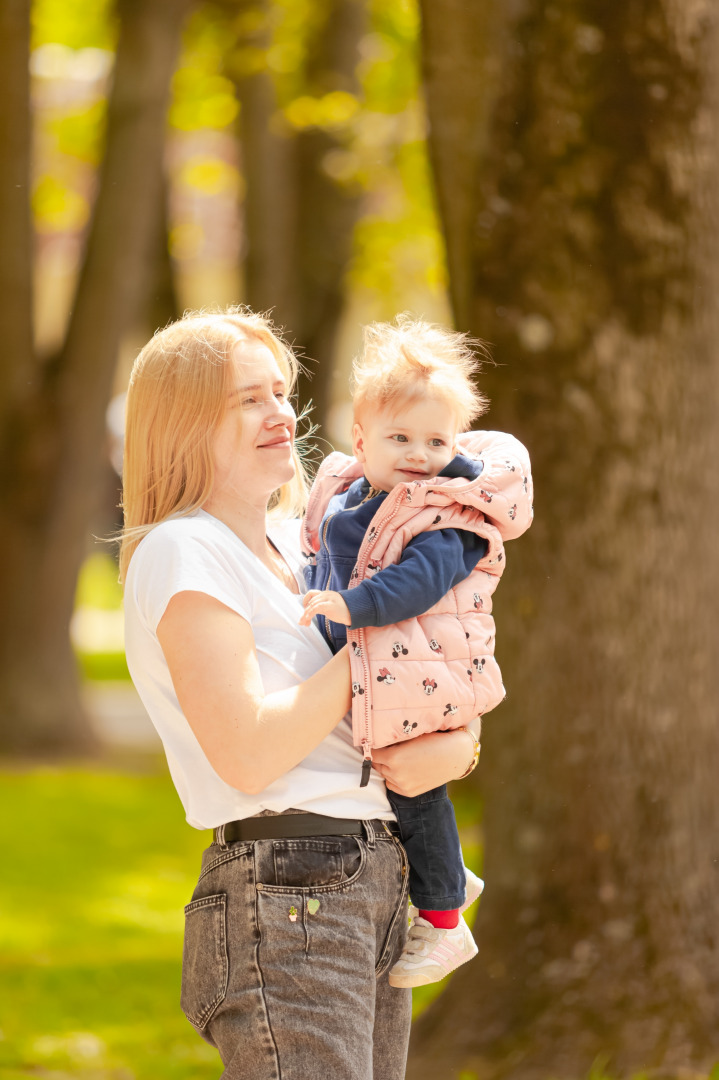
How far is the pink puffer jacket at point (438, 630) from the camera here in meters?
2.17

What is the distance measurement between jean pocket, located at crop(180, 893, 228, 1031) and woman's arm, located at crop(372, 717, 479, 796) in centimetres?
36

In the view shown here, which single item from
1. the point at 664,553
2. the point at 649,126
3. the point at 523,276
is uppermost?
the point at 649,126

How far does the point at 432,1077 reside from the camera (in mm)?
3885

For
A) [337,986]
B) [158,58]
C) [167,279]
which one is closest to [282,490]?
[337,986]

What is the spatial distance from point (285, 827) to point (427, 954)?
16.0 inches

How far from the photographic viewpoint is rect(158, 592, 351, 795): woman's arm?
2.04 meters

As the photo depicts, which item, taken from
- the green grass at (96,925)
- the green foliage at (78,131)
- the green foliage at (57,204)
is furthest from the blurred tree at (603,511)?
the green foliage at (78,131)

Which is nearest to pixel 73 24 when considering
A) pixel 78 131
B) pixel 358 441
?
pixel 78 131

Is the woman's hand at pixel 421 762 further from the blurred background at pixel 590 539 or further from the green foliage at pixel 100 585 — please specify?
the green foliage at pixel 100 585

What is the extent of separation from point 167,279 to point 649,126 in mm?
9324

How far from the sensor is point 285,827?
7.00 feet

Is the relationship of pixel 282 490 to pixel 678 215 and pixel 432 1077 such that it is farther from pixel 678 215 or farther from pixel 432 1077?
pixel 432 1077

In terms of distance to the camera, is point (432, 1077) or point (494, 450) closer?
point (494, 450)

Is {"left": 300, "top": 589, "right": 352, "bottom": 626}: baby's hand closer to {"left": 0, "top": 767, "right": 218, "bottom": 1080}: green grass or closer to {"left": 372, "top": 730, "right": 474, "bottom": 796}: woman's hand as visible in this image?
{"left": 372, "top": 730, "right": 474, "bottom": 796}: woman's hand
